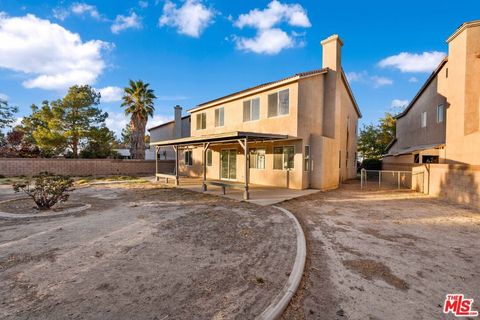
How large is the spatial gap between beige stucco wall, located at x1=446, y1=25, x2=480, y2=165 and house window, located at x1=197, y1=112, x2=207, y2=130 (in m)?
15.9

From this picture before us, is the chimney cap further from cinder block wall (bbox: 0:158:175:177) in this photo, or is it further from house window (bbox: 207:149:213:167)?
cinder block wall (bbox: 0:158:175:177)

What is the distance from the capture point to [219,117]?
17.2 m

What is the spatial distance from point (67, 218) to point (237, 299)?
21.2 ft

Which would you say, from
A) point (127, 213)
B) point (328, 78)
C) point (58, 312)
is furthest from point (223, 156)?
point (58, 312)

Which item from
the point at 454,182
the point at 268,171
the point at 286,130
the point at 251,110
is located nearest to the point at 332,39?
the point at 251,110

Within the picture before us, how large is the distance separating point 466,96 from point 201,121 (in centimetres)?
1669

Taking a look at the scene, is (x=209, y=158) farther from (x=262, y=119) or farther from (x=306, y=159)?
(x=306, y=159)

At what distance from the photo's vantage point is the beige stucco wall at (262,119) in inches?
478

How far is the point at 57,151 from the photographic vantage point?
80.6 ft

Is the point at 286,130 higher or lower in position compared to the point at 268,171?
higher

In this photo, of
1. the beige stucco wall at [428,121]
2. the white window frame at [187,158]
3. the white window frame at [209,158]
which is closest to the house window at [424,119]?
the beige stucco wall at [428,121]

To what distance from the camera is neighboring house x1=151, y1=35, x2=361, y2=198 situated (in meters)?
12.2

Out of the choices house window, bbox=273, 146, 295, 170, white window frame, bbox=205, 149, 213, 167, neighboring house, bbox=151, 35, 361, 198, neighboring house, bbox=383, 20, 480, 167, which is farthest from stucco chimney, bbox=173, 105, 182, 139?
neighboring house, bbox=383, 20, 480, 167

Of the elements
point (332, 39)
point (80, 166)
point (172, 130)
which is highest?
point (332, 39)
